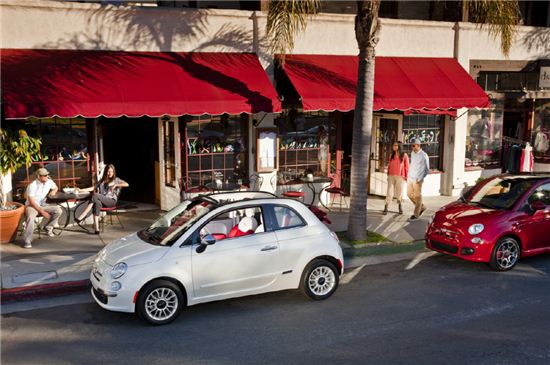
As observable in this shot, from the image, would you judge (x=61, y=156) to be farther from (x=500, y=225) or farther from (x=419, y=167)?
(x=500, y=225)

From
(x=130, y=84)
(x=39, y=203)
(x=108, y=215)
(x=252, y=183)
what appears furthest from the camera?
(x=252, y=183)

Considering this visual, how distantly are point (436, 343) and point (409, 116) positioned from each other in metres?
10.4

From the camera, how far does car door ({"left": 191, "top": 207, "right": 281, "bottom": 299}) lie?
850 cm

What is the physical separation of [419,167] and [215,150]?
4823 millimetres

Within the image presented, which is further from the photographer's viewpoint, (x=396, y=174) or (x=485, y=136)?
(x=485, y=136)

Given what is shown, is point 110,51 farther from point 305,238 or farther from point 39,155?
point 305,238

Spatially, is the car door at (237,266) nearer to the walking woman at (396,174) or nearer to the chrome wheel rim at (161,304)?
the chrome wheel rim at (161,304)

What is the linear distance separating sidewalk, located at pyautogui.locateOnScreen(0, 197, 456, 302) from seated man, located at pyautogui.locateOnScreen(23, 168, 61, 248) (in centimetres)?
40

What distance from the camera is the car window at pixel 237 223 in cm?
897

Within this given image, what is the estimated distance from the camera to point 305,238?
9.16 meters

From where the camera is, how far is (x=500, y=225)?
1086 centimetres

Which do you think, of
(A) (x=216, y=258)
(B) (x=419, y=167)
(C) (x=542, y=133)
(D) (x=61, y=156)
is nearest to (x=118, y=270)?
(A) (x=216, y=258)

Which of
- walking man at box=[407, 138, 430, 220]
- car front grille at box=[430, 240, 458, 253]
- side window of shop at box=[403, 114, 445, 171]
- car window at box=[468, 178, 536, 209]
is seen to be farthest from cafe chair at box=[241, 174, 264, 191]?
car window at box=[468, 178, 536, 209]

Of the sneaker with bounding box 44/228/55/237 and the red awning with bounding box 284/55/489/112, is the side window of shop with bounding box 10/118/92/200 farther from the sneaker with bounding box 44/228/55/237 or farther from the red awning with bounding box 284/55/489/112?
the red awning with bounding box 284/55/489/112
